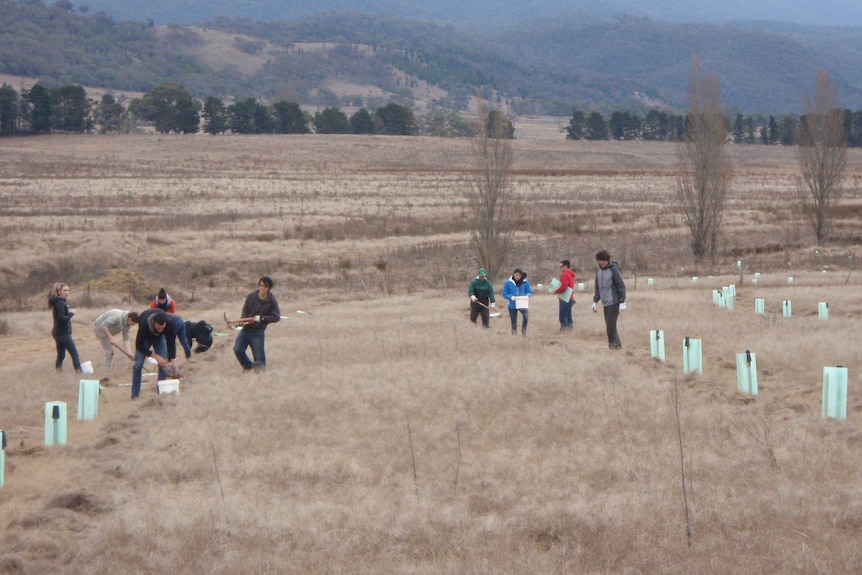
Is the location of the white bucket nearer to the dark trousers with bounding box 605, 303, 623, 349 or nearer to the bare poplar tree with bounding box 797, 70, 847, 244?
the dark trousers with bounding box 605, 303, 623, 349

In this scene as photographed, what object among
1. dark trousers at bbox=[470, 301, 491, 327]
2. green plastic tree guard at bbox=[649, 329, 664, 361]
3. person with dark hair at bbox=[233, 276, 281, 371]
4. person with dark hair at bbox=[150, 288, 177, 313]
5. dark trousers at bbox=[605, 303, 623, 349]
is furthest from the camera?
dark trousers at bbox=[470, 301, 491, 327]

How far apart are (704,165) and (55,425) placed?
29040mm

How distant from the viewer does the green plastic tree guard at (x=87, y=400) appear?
12023 mm

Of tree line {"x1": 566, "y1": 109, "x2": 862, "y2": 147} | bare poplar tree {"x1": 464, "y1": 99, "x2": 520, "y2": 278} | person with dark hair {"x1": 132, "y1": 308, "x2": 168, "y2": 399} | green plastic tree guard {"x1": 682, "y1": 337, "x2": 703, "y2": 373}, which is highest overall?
tree line {"x1": 566, "y1": 109, "x2": 862, "y2": 147}

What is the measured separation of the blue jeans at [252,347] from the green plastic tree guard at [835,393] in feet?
26.2

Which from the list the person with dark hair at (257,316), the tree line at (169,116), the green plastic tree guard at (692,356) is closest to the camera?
the green plastic tree guard at (692,356)

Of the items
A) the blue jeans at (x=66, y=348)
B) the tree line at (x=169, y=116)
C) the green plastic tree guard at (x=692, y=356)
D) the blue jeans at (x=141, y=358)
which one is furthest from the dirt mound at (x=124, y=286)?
the tree line at (x=169, y=116)

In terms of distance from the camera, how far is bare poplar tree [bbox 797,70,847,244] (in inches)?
1571

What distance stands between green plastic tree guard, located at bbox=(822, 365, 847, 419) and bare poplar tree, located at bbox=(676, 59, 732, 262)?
82.9 ft

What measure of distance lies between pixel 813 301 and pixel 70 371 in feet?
53.5

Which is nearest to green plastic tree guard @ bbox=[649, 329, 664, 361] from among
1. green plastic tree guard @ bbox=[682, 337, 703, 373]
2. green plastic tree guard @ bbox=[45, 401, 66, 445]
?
green plastic tree guard @ bbox=[682, 337, 703, 373]

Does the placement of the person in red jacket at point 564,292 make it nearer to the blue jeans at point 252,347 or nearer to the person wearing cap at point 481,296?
the person wearing cap at point 481,296

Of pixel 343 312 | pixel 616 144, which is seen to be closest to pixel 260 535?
pixel 343 312

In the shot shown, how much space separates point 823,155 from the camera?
40.2 metres
